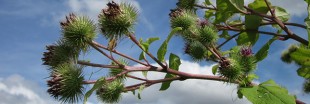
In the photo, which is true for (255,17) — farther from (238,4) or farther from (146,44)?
(146,44)

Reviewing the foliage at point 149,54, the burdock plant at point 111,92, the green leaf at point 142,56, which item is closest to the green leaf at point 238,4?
the foliage at point 149,54

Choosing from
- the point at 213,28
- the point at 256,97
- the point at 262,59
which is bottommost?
the point at 256,97

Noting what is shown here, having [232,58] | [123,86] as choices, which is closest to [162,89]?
[123,86]

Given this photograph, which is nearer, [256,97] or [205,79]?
[256,97]

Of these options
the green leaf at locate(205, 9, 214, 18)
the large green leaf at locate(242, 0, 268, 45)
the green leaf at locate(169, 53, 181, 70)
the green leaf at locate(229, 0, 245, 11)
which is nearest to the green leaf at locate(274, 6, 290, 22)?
the large green leaf at locate(242, 0, 268, 45)

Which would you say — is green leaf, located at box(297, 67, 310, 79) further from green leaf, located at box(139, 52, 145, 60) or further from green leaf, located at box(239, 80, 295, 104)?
green leaf, located at box(139, 52, 145, 60)

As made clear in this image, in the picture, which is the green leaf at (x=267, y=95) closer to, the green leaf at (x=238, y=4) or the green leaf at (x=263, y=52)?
the green leaf at (x=263, y=52)

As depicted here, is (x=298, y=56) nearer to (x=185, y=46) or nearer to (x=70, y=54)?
(x=185, y=46)
